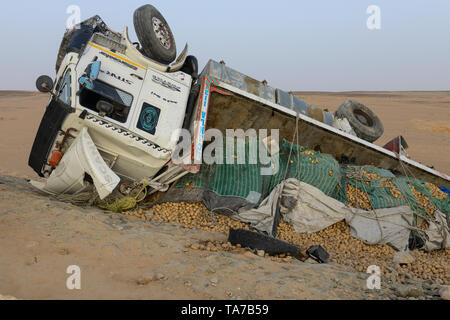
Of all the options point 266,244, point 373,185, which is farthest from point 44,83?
point 373,185

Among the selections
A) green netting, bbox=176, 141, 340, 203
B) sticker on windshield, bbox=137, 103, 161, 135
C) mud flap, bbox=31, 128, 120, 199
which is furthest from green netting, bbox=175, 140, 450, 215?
mud flap, bbox=31, 128, 120, 199

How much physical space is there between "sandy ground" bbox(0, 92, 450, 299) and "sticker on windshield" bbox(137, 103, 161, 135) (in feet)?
4.29

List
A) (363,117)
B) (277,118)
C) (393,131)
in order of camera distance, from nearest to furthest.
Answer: (277,118) < (363,117) < (393,131)

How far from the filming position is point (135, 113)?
5695 millimetres

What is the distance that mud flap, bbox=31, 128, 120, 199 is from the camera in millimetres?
5117

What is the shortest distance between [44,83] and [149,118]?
1603 mm

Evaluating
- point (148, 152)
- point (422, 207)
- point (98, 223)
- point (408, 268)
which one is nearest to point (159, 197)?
point (148, 152)

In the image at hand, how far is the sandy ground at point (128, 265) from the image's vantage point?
3.34 metres

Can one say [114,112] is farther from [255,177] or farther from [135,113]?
[255,177]

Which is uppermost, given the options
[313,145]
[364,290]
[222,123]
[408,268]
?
[222,123]

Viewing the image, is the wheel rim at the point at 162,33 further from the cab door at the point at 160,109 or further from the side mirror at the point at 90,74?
the side mirror at the point at 90,74

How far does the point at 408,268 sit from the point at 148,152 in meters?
3.83

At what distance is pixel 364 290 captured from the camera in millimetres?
3725
